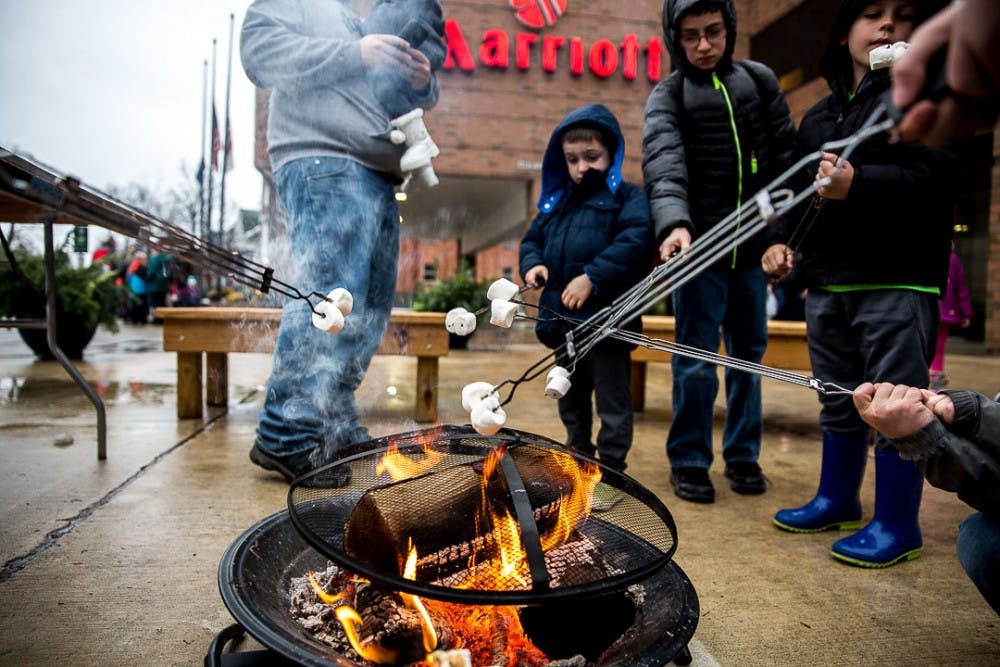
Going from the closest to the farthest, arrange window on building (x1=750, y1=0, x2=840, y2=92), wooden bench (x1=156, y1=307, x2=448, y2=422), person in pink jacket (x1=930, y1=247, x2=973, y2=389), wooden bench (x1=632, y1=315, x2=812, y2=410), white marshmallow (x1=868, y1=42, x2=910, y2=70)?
white marshmallow (x1=868, y1=42, x2=910, y2=70), wooden bench (x1=156, y1=307, x2=448, y2=422), wooden bench (x1=632, y1=315, x2=812, y2=410), person in pink jacket (x1=930, y1=247, x2=973, y2=389), window on building (x1=750, y1=0, x2=840, y2=92)

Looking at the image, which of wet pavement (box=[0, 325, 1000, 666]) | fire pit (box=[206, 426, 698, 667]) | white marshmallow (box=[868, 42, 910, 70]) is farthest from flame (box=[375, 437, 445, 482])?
white marshmallow (box=[868, 42, 910, 70])

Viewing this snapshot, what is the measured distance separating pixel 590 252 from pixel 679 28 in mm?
848

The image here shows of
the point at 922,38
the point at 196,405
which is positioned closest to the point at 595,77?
the point at 196,405

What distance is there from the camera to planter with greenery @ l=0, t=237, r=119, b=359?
5.38 metres

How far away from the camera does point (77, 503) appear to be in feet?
6.52

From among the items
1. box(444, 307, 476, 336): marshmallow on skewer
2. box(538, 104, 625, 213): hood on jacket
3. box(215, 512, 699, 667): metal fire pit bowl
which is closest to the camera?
box(215, 512, 699, 667): metal fire pit bowl

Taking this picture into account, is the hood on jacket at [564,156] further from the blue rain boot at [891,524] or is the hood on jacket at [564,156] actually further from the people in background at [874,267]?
the blue rain boot at [891,524]

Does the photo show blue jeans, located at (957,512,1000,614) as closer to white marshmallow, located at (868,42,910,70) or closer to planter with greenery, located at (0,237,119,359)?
white marshmallow, located at (868,42,910,70)

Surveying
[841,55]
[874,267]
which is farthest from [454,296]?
[874,267]

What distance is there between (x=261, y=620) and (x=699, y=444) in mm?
1765

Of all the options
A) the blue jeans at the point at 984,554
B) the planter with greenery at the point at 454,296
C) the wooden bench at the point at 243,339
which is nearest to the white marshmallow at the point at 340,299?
the blue jeans at the point at 984,554

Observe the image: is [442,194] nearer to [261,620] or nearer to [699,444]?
[699,444]

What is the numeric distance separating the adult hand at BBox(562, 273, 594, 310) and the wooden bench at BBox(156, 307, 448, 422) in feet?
3.82

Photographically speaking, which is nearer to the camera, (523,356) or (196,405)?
(196,405)
